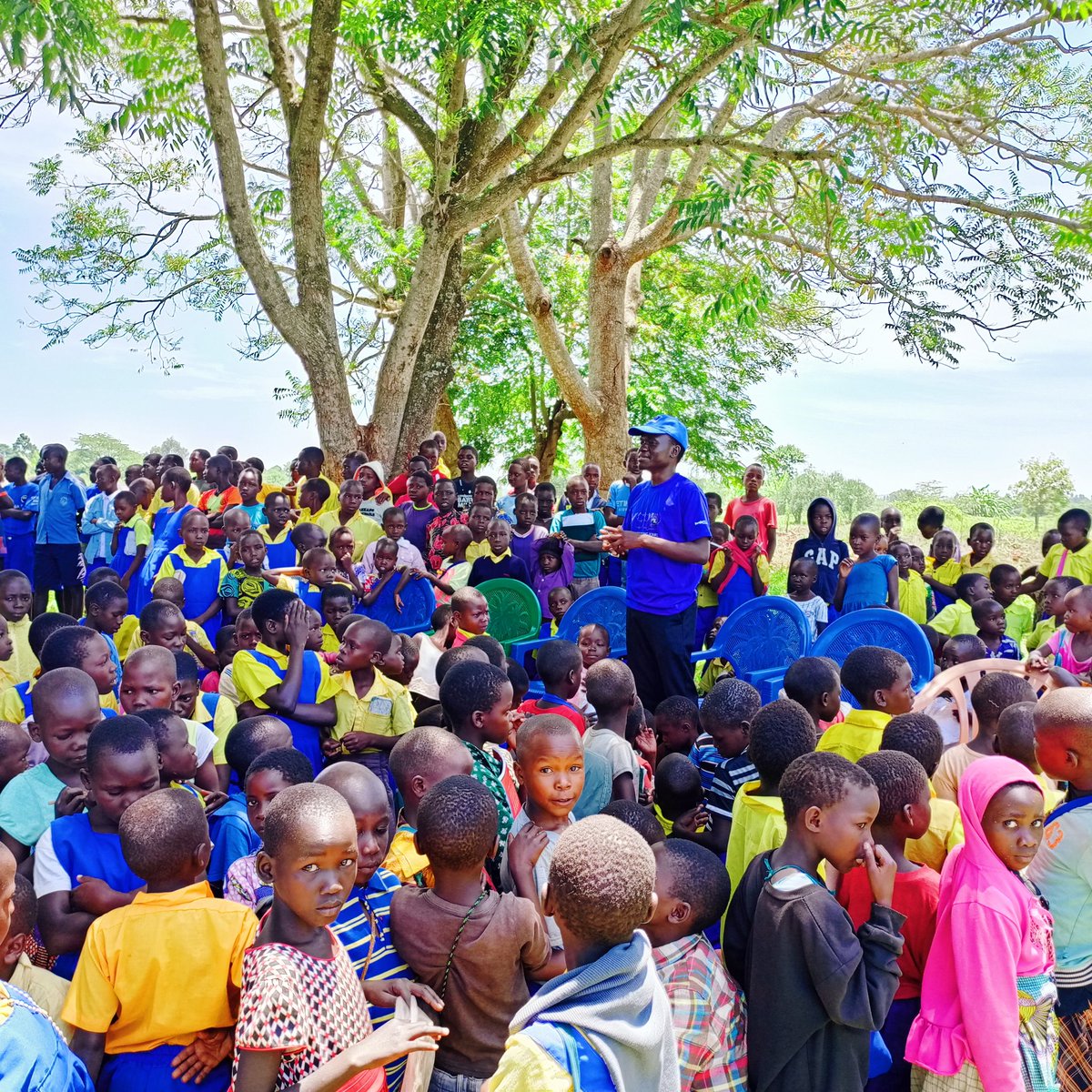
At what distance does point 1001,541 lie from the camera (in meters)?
20.6

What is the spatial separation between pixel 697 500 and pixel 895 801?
266 centimetres

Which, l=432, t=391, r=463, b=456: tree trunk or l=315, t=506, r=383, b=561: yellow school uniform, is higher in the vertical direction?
l=432, t=391, r=463, b=456: tree trunk

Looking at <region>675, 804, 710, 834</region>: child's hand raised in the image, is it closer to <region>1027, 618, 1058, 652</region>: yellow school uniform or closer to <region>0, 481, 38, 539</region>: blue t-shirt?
<region>1027, 618, 1058, 652</region>: yellow school uniform

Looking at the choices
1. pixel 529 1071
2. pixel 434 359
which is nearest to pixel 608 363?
pixel 434 359

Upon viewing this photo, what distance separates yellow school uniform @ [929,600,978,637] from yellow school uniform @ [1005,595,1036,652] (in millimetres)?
616

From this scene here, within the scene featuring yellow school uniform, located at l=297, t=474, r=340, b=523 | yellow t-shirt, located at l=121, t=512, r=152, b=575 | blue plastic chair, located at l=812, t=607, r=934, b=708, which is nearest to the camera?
blue plastic chair, located at l=812, t=607, r=934, b=708

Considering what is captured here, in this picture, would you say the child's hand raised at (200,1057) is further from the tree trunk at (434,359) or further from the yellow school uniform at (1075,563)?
the tree trunk at (434,359)

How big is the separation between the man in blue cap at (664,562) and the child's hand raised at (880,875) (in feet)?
8.99

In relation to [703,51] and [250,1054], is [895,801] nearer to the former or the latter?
[250,1054]

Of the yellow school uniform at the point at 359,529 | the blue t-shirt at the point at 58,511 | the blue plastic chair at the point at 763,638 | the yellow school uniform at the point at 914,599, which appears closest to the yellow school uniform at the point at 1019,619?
the yellow school uniform at the point at 914,599

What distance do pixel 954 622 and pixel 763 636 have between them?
1.63 m

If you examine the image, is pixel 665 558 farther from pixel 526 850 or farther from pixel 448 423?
pixel 448 423

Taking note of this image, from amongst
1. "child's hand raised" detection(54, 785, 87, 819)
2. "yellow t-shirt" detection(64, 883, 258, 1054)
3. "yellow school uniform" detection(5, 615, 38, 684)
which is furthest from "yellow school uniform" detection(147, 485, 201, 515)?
"yellow t-shirt" detection(64, 883, 258, 1054)

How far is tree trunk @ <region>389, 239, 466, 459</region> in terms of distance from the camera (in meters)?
10.6
